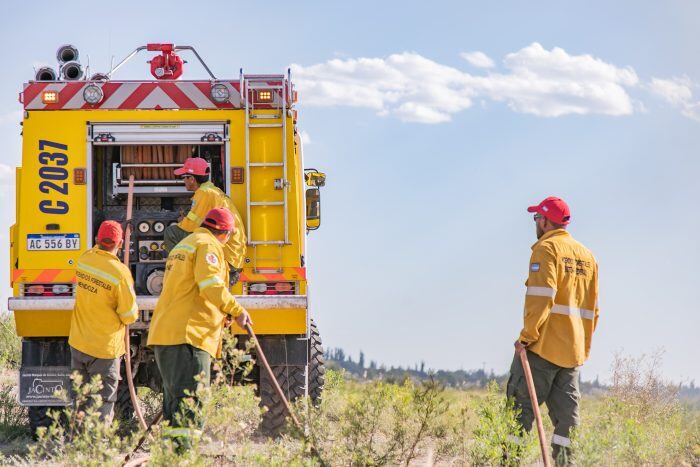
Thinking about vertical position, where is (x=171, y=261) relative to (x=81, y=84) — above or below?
below

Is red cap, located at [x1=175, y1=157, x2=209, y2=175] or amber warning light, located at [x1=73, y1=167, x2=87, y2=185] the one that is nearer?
red cap, located at [x1=175, y1=157, x2=209, y2=175]

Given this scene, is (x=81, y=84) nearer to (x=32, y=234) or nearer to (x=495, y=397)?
(x=32, y=234)

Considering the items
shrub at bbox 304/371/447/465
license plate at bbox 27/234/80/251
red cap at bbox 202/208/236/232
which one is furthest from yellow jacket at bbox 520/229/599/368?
license plate at bbox 27/234/80/251

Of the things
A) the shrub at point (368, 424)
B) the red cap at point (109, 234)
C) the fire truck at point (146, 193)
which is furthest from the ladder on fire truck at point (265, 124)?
the shrub at point (368, 424)

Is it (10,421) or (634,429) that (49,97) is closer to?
(10,421)

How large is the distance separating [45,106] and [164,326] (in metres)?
3.56

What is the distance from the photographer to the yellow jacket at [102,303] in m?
8.00

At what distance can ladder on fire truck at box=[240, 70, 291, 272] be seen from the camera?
9445 mm

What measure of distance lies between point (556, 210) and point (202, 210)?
3208mm

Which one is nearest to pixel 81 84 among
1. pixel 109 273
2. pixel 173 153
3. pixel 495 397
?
pixel 173 153

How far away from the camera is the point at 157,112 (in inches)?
375

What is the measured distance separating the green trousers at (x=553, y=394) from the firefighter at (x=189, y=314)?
1.88 meters

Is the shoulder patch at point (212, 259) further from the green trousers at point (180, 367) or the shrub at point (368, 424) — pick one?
the shrub at point (368, 424)

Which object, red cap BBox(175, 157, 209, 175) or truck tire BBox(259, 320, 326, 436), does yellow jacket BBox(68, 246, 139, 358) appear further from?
truck tire BBox(259, 320, 326, 436)
